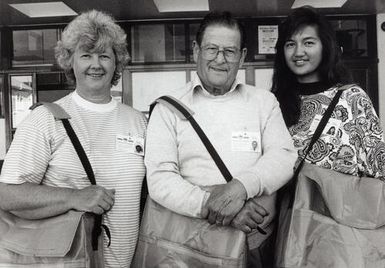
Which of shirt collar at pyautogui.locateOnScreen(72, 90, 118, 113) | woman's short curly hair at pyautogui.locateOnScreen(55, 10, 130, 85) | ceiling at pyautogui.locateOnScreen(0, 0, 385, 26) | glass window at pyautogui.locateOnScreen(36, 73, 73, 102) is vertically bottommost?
shirt collar at pyautogui.locateOnScreen(72, 90, 118, 113)

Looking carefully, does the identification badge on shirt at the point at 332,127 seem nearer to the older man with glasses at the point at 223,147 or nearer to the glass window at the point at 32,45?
the older man with glasses at the point at 223,147

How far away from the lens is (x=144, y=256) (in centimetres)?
134

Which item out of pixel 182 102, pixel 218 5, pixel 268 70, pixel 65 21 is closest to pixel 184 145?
pixel 182 102

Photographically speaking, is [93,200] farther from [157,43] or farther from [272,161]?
[157,43]

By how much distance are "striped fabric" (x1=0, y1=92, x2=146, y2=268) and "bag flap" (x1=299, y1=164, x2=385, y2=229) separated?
62cm

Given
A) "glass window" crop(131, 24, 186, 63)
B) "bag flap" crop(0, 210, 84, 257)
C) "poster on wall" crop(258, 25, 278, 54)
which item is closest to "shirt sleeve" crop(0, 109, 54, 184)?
"bag flap" crop(0, 210, 84, 257)

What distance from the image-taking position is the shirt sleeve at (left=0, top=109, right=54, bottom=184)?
4.41 feet

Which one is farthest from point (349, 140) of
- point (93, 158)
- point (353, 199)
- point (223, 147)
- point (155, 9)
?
point (155, 9)

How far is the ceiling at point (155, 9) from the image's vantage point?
481 cm

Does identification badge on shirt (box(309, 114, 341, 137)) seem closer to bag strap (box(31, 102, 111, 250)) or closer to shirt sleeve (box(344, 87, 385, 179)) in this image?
shirt sleeve (box(344, 87, 385, 179))

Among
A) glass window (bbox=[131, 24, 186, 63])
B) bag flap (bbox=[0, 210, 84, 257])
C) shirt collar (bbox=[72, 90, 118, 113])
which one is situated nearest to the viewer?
bag flap (bbox=[0, 210, 84, 257])

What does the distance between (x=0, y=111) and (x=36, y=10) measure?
1.39 meters

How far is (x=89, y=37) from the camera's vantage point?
156cm

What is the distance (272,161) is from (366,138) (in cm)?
44
